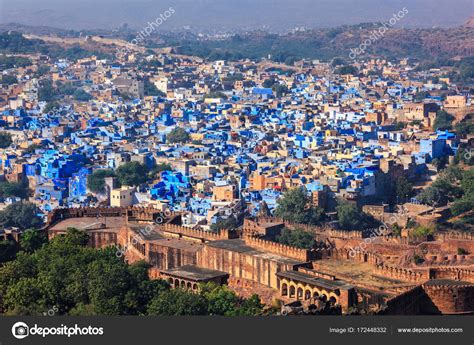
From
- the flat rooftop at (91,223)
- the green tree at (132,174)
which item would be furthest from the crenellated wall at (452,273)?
the green tree at (132,174)

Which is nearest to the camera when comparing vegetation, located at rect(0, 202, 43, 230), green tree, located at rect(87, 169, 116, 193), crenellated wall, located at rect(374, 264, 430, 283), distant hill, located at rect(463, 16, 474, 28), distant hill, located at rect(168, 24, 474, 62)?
crenellated wall, located at rect(374, 264, 430, 283)

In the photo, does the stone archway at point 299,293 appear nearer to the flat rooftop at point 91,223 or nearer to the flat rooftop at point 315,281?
the flat rooftop at point 315,281

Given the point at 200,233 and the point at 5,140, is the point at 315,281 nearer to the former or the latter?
the point at 200,233

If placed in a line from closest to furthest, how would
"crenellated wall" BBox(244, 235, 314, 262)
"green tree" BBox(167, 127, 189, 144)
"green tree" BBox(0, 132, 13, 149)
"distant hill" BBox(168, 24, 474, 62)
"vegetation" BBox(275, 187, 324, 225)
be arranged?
"crenellated wall" BBox(244, 235, 314, 262), "vegetation" BBox(275, 187, 324, 225), "green tree" BBox(167, 127, 189, 144), "green tree" BBox(0, 132, 13, 149), "distant hill" BBox(168, 24, 474, 62)

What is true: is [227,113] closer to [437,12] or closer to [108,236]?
[108,236]

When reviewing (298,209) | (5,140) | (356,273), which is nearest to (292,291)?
(356,273)

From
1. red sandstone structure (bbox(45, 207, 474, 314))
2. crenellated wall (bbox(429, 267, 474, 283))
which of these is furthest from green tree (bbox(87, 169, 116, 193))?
crenellated wall (bbox(429, 267, 474, 283))

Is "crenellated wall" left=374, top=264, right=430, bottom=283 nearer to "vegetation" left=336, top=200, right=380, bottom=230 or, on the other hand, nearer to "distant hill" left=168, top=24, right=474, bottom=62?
"vegetation" left=336, top=200, right=380, bottom=230
